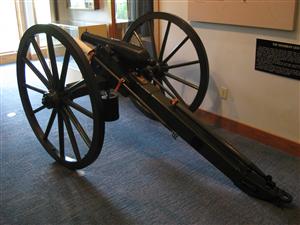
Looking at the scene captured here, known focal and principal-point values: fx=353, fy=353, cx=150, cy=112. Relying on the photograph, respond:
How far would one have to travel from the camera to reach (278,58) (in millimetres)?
2516

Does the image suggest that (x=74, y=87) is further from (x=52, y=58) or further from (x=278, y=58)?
(x=278, y=58)

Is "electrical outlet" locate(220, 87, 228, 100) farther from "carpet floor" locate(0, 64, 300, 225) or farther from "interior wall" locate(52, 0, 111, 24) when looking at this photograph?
"interior wall" locate(52, 0, 111, 24)

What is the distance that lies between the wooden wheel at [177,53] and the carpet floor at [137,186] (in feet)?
1.42

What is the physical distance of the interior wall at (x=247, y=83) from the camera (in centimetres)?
254

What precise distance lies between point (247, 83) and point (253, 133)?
408 mm

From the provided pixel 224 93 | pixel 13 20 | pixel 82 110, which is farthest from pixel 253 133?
pixel 13 20

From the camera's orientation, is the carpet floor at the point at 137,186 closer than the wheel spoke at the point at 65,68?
Yes

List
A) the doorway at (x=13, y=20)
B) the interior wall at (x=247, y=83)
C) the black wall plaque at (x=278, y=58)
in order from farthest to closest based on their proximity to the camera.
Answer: the doorway at (x=13, y=20) → the interior wall at (x=247, y=83) → the black wall plaque at (x=278, y=58)

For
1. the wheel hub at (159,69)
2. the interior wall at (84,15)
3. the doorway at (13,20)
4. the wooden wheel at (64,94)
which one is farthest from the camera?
the doorway at (13,20)

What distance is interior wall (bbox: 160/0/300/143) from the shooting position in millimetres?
2543

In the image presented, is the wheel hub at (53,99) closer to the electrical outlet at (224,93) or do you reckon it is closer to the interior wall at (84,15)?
the electrical outlet at (224,93)

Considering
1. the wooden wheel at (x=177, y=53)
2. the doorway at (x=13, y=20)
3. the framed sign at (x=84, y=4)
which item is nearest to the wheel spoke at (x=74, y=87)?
the wooden wheel at (x=177, y=53)

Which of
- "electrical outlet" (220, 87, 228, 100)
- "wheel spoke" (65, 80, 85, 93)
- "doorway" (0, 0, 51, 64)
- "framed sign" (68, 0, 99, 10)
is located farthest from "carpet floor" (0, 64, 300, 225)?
"doorway" (0, 0, 51, 64)

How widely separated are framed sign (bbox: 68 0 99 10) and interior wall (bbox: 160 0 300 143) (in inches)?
47.3
